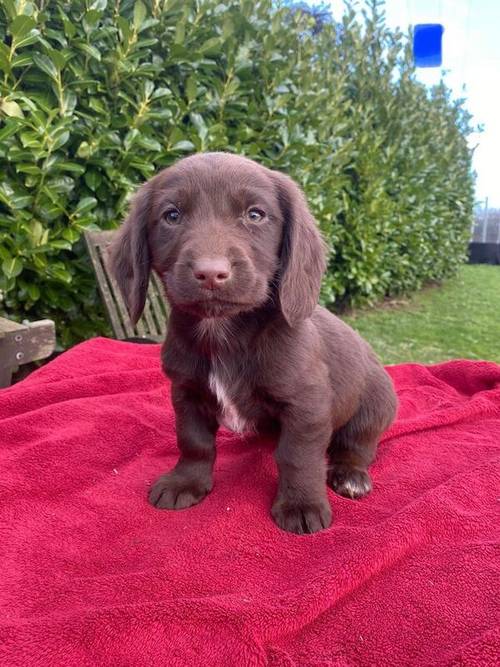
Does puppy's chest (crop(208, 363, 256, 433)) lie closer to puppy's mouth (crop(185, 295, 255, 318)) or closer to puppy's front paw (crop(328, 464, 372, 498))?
puppy's mouth (crop(185, 295, 255, 318))

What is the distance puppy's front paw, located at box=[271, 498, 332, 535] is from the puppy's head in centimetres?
63

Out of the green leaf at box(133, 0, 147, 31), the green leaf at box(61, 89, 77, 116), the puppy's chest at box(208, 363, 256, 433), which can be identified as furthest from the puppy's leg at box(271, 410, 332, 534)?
the green leaf at box(133, 0, 147, 31)

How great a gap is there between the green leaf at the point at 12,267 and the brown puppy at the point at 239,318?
4.52 ft

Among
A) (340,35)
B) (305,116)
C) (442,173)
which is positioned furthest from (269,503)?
(442,173)

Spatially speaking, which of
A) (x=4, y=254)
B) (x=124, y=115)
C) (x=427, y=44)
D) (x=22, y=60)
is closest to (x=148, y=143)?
(x=124, y=115)

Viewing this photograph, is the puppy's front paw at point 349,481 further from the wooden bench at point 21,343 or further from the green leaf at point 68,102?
the green leaf at point 68,102

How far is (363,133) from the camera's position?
6.52 metres

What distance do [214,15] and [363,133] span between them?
2.93 m

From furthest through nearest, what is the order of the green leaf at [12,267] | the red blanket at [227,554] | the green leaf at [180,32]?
the green leaf at [180,32] → the green leaf at [12,267] → the red blanket at [227,554]

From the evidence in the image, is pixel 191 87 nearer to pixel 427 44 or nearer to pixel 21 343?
pixel 21 343

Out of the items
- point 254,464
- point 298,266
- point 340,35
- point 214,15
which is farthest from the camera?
point 340,35

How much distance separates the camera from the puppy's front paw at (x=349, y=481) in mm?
2121

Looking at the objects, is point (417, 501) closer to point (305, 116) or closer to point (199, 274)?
point (199, 274)

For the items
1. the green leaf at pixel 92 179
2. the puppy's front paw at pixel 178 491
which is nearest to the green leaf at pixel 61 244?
the green leaf at pixel 92 179
